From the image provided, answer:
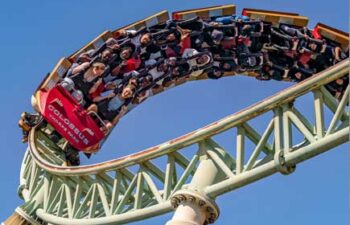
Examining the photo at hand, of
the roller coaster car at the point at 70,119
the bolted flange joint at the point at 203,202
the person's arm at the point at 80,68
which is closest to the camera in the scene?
the bolted flange joint at the point at 203,202

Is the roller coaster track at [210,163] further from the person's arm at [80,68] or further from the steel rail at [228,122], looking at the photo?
the person's arm at [80,68]

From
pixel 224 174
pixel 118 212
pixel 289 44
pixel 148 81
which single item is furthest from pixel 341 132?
pixel 148 81

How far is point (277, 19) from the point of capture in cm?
1174

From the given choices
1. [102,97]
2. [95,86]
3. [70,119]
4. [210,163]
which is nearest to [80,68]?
[95,86]

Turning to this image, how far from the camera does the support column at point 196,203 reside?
7.25 m

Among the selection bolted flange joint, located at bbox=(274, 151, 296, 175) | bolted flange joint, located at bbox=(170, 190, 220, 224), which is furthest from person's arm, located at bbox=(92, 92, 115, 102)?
bolted flange joint, located at bbox=(274, 151, 296, 175)

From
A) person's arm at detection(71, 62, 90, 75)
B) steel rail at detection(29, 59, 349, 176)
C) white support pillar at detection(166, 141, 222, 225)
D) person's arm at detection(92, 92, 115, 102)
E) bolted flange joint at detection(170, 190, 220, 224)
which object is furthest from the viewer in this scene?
person's arm at detection(92, 92, 115, 102)

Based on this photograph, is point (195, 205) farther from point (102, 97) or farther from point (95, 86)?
point (102, 97)

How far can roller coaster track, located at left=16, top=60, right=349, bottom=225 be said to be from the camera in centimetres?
713

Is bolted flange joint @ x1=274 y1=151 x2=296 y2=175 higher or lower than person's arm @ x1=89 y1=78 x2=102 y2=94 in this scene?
lower

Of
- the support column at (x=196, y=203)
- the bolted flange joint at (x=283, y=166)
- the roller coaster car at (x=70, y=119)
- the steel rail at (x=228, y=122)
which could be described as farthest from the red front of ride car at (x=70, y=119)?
the bolted flange joint at (x=283, y=166)

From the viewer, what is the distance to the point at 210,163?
7910 mm

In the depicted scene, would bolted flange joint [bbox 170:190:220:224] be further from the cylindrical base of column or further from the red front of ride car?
the red front of ride car

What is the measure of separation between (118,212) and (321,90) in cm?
276
